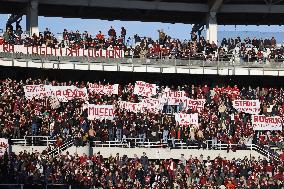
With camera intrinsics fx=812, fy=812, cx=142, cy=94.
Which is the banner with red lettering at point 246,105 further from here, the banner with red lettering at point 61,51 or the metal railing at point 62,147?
the metal railing at point 62,147

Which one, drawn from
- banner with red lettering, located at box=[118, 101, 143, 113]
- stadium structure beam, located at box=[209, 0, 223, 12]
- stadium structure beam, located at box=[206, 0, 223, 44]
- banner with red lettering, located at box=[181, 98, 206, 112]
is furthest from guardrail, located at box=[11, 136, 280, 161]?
stadium structure beam, located at box=[209, 0, 223, 12]

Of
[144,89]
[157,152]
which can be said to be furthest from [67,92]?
[157,152]

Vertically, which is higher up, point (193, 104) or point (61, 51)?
point (61, 51)

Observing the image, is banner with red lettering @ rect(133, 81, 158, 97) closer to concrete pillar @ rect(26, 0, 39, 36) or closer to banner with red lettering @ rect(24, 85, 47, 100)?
banner with red lettering @ rect(24, 85, 47, 100)

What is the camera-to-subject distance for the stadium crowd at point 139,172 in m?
30.0

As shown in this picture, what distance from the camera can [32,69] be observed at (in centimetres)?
3891

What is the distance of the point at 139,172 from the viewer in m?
31.7

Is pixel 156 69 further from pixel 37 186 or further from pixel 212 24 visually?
pixel 37 186

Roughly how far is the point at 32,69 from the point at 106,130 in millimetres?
A: 6748

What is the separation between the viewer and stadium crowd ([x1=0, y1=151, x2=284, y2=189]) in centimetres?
2998

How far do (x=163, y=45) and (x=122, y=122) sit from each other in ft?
26.8

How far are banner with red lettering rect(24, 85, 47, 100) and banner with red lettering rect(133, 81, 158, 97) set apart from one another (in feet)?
13.9

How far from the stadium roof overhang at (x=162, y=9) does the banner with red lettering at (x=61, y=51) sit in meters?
3.80

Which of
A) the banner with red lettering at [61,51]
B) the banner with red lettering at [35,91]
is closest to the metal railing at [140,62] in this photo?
the banner with red lettering at [61,51]
